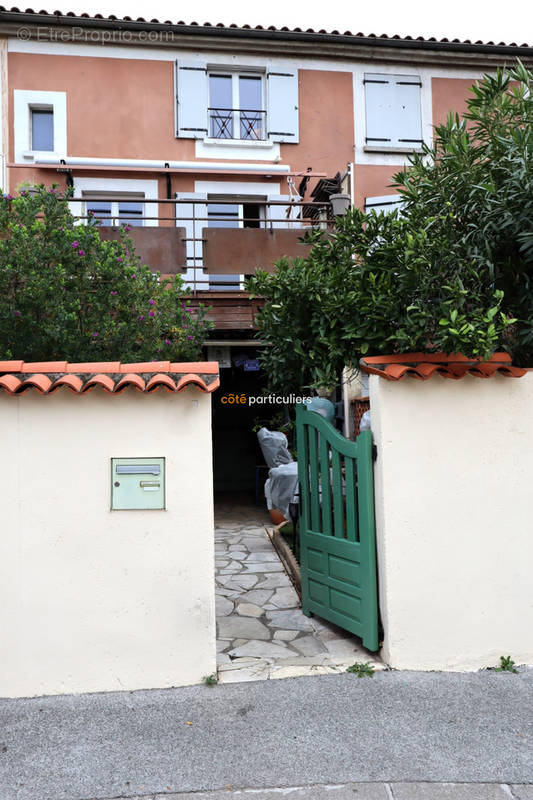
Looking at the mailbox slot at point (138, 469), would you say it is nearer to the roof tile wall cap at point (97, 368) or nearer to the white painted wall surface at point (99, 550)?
the white painted wall surface at point (99, 550)

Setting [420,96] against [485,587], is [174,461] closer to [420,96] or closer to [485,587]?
[485,587]

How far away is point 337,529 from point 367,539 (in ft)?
1.31

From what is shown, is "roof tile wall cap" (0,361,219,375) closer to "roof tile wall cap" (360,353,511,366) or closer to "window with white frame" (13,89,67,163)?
"roof tile wall cap" (360,353,511,366)

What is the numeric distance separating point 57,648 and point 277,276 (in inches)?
127

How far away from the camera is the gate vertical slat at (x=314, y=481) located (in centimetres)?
469

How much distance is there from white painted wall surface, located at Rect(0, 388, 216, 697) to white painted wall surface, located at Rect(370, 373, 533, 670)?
133cm

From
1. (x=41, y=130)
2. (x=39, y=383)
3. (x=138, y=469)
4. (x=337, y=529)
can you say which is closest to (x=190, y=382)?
(x=138, y=469)

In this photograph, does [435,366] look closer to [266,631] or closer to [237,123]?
[266,631]

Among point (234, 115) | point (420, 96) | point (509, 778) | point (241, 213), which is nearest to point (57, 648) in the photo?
point (509, 778)

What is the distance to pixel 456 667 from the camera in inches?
154

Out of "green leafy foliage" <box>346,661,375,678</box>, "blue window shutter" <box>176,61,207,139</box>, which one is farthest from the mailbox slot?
"blue window shutter" <box>176,61,207,139</box>

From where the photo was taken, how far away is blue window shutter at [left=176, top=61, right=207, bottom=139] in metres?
11.2

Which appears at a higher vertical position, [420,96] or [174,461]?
[420,96]

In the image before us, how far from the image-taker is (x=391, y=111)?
1195 cm
